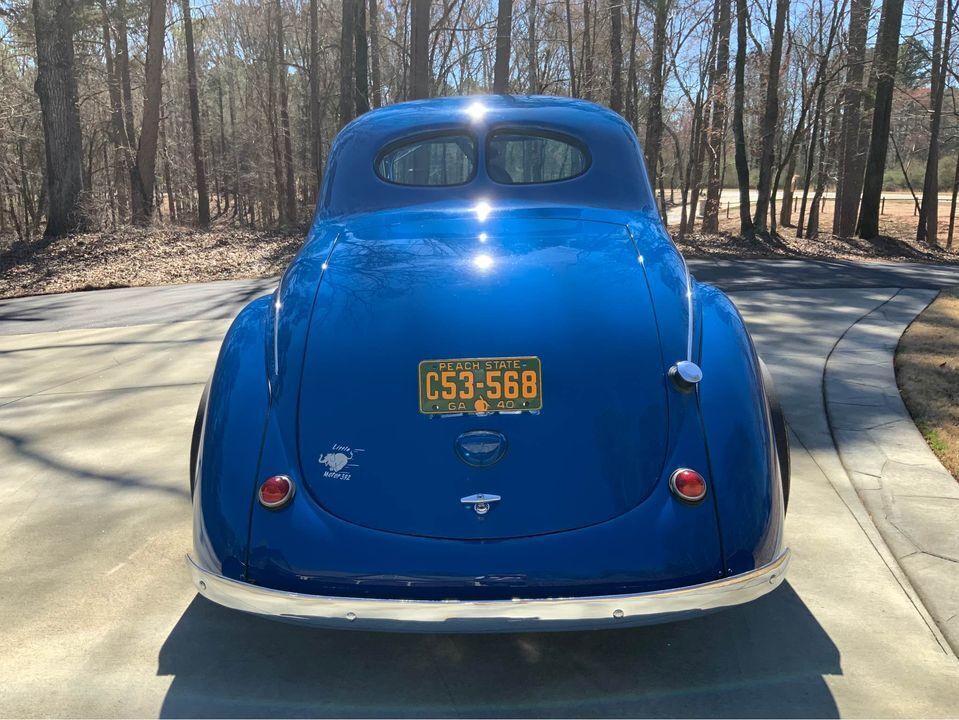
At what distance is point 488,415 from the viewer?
2242 millimetres

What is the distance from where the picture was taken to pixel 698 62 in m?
26.6

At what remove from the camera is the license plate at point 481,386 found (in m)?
2.26

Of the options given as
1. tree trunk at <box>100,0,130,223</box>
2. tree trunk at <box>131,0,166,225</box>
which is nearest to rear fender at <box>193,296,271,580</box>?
tree trunk at <box>131,0,166,225</box>

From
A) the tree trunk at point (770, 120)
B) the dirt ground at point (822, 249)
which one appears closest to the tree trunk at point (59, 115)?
the dirt ground at point (822, 249)

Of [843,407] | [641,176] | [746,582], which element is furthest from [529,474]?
[843,407]

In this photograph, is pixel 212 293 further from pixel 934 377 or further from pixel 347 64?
pixel 347 64

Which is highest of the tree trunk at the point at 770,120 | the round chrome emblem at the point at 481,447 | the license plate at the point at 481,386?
the tree trunk at the point at 770,120

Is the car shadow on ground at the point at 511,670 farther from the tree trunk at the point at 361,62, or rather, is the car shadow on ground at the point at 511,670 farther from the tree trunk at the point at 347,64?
the tree trunk at the point at 347,64

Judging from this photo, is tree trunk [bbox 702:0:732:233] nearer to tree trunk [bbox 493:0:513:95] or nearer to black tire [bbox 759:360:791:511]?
tree trunk [bbox 493:0:513:95]

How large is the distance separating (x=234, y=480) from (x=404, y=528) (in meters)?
0.53

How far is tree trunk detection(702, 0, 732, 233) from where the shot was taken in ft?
69.5

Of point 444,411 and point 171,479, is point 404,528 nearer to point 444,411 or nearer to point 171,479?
point 444,411

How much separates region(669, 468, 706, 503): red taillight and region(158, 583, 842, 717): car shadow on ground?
0.59m

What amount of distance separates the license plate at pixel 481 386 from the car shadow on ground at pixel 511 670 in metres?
0.80
